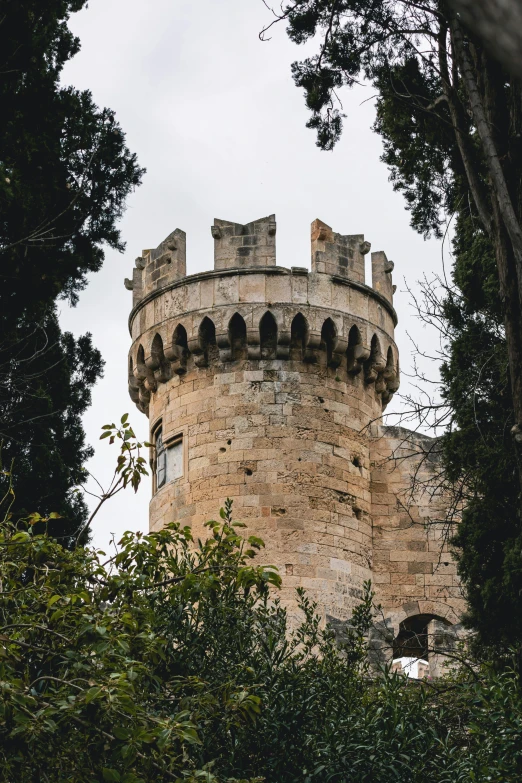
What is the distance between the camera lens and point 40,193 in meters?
11.6

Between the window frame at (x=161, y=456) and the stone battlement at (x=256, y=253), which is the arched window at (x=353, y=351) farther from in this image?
the window frame at (x=161, y=456)

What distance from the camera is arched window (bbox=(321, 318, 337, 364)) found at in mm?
15734

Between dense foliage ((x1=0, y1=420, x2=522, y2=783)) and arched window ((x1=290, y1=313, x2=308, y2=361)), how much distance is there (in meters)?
7.03

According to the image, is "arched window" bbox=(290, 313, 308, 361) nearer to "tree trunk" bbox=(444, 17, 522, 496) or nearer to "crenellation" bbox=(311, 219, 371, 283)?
"crenellation" bbox=(311, 219, 371, 283)

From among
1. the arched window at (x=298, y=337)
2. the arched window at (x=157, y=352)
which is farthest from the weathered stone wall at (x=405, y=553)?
the arched window at (x=157, y=352)

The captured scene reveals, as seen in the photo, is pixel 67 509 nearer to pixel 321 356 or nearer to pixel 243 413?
pixel 243 413

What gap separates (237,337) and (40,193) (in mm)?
4612

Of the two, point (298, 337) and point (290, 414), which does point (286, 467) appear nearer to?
point (290, 414)

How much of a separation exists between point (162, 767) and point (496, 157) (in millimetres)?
4196

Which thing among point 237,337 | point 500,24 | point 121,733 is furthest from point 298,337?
point 500,24

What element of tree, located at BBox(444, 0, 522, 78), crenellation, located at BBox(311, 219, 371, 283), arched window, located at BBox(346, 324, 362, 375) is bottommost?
tree, located at BBox(444, 0, 522, 78)

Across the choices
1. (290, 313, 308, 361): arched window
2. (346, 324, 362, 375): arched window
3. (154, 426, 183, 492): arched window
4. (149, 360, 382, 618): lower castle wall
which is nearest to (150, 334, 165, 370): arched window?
(149, 360, 382, 618): lower castle wall

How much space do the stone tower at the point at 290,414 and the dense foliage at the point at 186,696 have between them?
6001 mm

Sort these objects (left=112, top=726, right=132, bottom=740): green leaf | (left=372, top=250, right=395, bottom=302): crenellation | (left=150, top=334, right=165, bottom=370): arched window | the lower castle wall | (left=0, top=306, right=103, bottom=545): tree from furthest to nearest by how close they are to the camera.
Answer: (left=372, top=250, right=395, bottom=302): crenellation, (left=150, top=334, right=165, bottom=370): arched window, the lower castle wall, (left=0, top=306, right=103, bottom=545): tree, (left=112, top=726, right=132, bottom=740): green leaf
